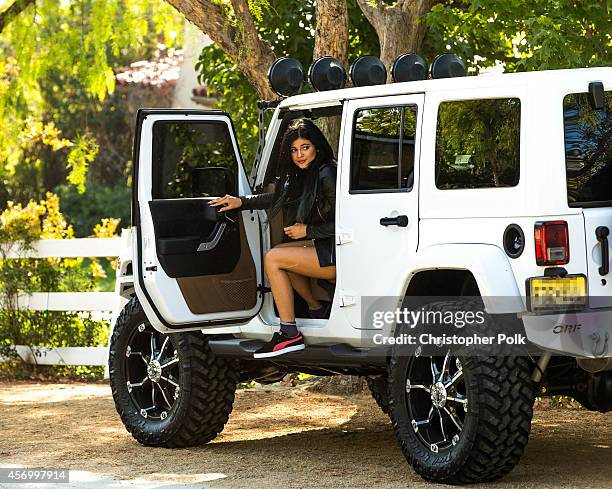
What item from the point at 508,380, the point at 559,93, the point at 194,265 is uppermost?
the point at 559,93

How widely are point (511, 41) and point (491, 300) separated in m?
5.32

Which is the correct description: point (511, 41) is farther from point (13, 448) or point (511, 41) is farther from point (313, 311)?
point (13, 448)

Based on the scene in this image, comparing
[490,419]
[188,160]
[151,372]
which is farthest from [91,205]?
[490,419]

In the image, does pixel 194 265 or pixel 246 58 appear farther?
pixel 246 58

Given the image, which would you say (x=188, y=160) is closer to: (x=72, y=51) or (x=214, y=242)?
(x=214, y=242)

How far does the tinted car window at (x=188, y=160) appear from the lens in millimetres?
7902

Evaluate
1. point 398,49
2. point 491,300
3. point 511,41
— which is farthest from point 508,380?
point 511,41

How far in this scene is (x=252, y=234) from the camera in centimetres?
802

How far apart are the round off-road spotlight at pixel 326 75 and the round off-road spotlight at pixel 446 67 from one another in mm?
547

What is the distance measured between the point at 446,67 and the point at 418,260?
1506mm

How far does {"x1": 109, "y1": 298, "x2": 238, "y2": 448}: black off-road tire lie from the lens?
8.22 meters

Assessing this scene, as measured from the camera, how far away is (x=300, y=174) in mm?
7797

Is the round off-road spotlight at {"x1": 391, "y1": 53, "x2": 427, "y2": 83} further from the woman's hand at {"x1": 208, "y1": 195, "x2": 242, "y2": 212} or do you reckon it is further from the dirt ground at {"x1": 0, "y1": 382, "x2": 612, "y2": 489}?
the dirt ground at {"x1": 0, "y1": 382, "x2": 612, "y2": 489}

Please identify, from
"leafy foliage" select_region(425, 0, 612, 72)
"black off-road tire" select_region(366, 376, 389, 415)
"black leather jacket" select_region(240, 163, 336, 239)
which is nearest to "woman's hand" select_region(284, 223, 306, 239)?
"black leather jacket" select_region(240, 163, 336, 239)
